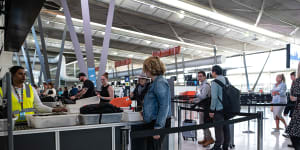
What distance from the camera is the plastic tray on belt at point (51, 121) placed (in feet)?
6.44

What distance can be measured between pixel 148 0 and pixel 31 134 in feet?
32.9

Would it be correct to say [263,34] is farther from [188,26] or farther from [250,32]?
[188,26]

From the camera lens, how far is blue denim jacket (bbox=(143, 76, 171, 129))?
2.19m

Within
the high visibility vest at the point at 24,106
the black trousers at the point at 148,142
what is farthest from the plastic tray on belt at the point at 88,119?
the high visibility vest at the point at 24,106

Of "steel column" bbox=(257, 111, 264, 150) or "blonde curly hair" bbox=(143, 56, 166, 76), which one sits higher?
"blonde curly hair" bbox=(143, 56, 166, 76)

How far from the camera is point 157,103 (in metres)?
2.28

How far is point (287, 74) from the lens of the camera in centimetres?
2362

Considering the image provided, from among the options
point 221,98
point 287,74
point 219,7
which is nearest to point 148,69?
point 221,98

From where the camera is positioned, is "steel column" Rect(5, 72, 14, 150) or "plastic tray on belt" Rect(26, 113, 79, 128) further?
"plastic tray on belt" Rect(26, 113, 79, 128)

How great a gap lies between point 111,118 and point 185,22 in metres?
13.0

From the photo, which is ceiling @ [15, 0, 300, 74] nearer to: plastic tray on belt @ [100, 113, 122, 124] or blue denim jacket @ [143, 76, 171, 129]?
blue denim jacket @ [143, 76, 171, 129]

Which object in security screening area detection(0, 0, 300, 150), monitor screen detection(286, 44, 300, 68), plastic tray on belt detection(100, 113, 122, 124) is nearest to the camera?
security screening area detection(0, 0, 300, 150)

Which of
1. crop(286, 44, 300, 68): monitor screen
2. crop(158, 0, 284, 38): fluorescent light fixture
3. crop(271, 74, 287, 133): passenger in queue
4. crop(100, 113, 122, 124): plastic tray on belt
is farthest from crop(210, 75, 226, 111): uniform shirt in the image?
crop(158, 0, 284, 38): fluorescent light fixture

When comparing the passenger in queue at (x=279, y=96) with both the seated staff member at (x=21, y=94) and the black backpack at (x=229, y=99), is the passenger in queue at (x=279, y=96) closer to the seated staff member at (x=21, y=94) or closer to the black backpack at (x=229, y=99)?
the black backpack at (x=229, y=99)
